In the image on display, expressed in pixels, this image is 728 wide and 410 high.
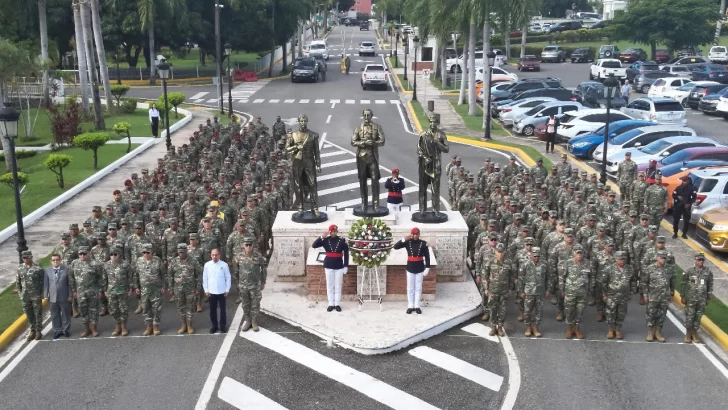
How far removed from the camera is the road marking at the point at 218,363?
11.4 m

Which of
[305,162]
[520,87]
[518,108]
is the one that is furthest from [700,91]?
[305,162]

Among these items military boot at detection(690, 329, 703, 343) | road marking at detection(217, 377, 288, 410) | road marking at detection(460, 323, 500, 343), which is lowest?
road marking at detection(217, 377, 288, 410)

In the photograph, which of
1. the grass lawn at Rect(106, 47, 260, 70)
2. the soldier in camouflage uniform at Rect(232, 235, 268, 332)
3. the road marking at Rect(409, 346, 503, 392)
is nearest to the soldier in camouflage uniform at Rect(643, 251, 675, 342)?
the road marking at Rect(409, 346, 503, 392)

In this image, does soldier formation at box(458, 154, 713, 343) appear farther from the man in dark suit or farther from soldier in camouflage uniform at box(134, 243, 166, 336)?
the man in dark suit

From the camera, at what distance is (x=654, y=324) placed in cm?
1325

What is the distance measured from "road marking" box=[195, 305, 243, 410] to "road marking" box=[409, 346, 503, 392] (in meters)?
2.98

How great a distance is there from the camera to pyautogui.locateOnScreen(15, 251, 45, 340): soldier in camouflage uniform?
1317 cm

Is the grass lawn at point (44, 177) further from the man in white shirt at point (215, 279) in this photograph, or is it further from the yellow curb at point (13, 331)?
the man in white shirt at point (215, 279)

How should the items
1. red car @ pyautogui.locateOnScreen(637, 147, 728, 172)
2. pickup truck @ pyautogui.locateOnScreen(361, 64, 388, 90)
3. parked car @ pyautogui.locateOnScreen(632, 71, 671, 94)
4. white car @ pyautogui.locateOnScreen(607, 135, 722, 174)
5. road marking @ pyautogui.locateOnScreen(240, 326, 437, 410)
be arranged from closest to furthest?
road marking @ pyautogui.locateOnScreen(240, 326, 437, 410) < red car @ pyautogui.locateOnScreen(637, 147, 728, 172) < white car @ pyautogui.locateOnScreen(607, 135, 722, 174) < parked car @ pyautogui.locateOnScreen(632, 71, 671, 94) < pickup truck @ pyautogui.locateOnScreen(361, 64, 388, 90)

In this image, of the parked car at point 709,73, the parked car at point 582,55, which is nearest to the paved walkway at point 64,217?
the parked car at point 709,73

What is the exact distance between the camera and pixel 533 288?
1330cm

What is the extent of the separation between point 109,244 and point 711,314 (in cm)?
1067

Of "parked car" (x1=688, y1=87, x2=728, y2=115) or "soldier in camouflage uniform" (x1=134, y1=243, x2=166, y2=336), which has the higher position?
"parked car" (x1=688, y1=87, x2=728, y2=115)

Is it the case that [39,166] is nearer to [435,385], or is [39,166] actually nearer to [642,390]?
[435,385]
